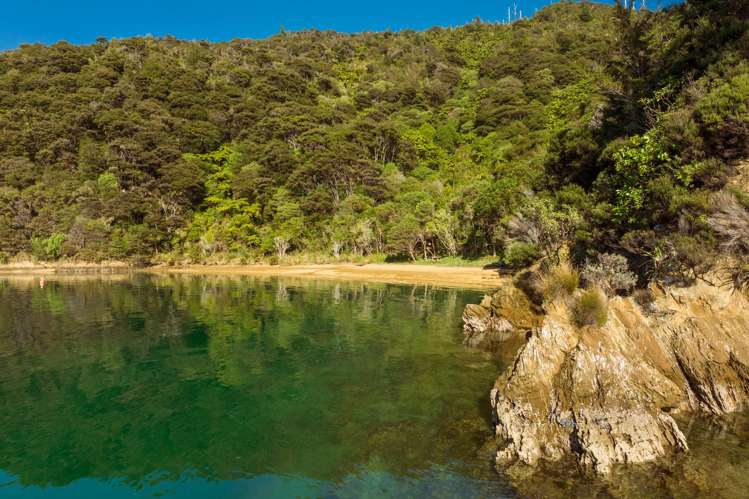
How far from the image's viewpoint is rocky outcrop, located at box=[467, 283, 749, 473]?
8.36 m

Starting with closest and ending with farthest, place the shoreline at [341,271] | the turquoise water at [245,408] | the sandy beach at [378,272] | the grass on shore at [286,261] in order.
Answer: the turquoise water at [245,408] → the sandy beach at [378,272] → the shoreline at [341,271] → the grass on shore at [286,261]

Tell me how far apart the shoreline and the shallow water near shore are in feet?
62.9

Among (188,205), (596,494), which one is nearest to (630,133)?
(596,494)

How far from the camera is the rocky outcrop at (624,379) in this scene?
8359mm

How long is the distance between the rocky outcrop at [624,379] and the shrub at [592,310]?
227mm

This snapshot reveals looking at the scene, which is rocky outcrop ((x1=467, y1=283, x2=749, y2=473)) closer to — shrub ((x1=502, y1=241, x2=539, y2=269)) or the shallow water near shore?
the shallow water near shore

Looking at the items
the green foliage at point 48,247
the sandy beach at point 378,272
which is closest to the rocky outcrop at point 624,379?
the sandy beach at point 378,272

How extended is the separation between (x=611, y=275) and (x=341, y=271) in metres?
41.9

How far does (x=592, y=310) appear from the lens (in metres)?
10.4

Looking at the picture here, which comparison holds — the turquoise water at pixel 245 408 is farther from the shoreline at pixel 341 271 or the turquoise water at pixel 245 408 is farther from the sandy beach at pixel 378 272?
the shoreline at pixel 341 271

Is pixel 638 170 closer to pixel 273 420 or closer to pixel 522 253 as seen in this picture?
pixel 273 420

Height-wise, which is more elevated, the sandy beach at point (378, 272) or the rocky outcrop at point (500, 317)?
the rocky outcrop at point (500, 317)

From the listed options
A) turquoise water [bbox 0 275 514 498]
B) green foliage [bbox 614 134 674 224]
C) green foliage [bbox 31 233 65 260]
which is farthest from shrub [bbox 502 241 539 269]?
green foliage [bbox 31 233 65 260]

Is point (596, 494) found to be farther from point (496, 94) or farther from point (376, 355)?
point (496, 94)
